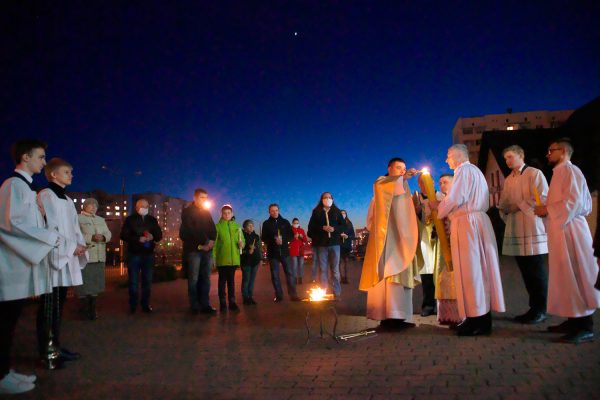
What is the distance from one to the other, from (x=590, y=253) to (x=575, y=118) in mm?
28066

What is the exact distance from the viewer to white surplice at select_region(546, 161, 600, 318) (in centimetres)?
570

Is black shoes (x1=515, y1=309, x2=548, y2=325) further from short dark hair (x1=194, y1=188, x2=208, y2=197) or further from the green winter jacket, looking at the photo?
short dark hair (x1=194, y1=188, x2=208, y2=197)

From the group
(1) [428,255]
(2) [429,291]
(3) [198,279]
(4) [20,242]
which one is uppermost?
(4) [20,242]

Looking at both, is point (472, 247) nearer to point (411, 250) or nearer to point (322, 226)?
point (411, 250)

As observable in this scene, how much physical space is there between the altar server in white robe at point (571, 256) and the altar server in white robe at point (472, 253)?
0.67 m

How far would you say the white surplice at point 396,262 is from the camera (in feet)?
22.0

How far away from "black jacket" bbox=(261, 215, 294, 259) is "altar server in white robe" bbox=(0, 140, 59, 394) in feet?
21.3

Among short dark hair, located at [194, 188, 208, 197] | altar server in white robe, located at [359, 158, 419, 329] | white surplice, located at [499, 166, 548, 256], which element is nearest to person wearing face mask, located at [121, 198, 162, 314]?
short dark hair, located at [194, 188, 208, 197]

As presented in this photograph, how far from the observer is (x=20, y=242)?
4.79m

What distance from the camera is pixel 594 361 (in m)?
4.62

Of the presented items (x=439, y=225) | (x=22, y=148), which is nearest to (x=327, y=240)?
(x=439, y=225)

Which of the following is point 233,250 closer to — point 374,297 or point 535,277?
point 374,297

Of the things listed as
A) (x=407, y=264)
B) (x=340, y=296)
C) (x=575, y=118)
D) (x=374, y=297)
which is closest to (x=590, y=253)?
(x=407, y=264)

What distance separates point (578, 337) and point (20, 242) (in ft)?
20.0
